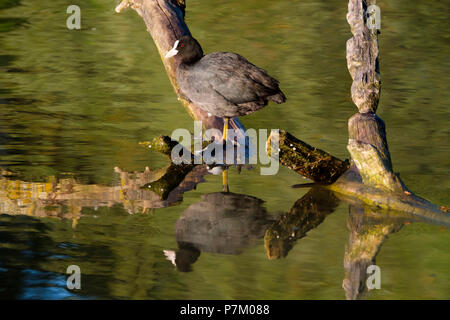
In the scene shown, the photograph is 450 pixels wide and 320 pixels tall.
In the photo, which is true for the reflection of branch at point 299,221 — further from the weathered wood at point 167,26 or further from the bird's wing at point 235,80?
the weathered wood at point 167,26

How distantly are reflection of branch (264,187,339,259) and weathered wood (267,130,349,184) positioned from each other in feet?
0.56

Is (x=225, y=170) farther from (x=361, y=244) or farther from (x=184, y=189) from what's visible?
(x=361, y=244)

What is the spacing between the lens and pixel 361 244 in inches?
251

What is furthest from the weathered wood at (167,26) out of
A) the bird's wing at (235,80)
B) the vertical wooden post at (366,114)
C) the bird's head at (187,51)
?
the vertical wooden post at (366,114)

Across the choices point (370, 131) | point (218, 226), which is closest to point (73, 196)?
point (218, 226)

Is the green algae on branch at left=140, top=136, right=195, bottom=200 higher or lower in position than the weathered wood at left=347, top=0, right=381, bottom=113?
lower

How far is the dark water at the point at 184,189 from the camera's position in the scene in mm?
5711

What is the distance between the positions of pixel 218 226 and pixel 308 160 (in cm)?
142

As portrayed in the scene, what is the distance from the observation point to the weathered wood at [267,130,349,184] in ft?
24.2

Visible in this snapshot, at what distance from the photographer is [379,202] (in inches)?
280

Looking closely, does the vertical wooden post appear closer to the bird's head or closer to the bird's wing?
the bird's wing

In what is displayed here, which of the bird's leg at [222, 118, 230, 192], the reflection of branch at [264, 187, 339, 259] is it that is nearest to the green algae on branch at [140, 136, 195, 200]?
the bird's leg at [222, 118, 230, 192]
